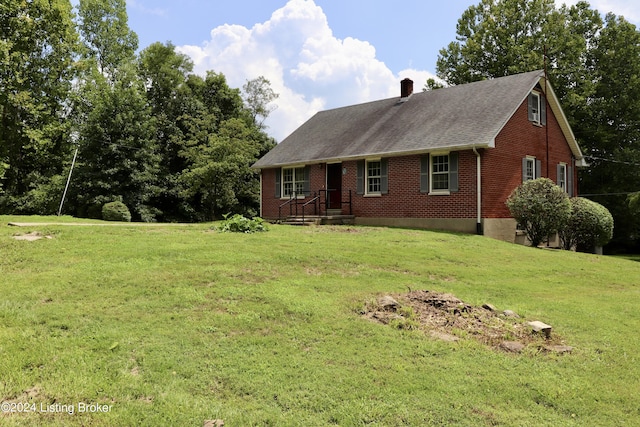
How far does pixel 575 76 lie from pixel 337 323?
31.0m

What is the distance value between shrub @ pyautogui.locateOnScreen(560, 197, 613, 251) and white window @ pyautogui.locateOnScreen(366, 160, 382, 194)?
273 inches

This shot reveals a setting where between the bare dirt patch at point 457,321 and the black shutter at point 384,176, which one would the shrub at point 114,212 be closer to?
the black shutter at point 384,176

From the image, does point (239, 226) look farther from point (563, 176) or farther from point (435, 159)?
point (563, 176)

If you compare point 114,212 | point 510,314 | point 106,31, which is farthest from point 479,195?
point 106,31

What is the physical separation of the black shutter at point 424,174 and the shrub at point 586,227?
5.04 metres

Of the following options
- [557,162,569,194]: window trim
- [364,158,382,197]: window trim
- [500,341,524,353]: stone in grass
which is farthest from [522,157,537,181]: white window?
[500,341,524,353]: stone in grass

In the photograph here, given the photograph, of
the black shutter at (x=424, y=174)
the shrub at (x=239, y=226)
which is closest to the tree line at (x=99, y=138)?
the black shutter at (x=424, y=174)

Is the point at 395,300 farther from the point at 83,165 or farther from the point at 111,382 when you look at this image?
the point at 83,165

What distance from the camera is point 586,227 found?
1595cm

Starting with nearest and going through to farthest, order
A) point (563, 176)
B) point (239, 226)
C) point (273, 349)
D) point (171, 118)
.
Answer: point (273, 349) → point (239, 226) → point (563, 176) → point (171, 118)

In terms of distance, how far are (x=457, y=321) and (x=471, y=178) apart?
36.1ft

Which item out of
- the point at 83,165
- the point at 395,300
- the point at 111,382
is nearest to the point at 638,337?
the point at 395,300

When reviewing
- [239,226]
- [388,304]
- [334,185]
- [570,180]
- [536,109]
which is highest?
[536,109]

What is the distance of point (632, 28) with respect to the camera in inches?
1121
